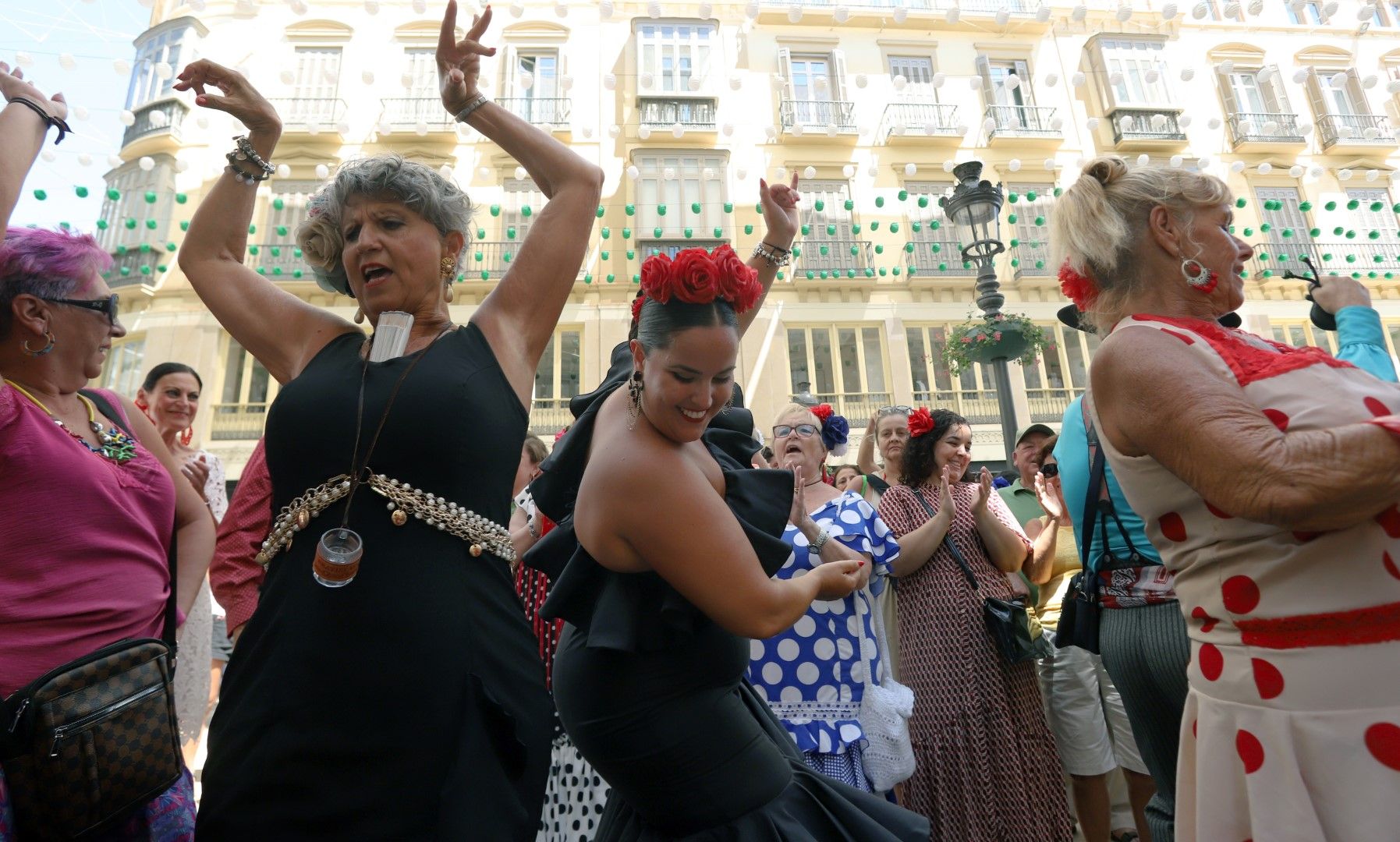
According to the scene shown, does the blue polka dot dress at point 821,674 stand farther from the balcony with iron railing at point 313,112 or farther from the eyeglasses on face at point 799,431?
the balcony with iron railing at point 313,112

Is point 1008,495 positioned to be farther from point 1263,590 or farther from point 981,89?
point 981,89

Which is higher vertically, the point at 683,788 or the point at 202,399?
the point at 202,399

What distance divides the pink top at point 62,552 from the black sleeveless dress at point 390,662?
24.0 inches

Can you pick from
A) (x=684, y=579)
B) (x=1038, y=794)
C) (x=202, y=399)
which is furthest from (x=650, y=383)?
(x=202, y=399)

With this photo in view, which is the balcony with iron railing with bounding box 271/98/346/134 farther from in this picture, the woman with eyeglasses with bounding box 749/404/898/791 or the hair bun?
the hair bun

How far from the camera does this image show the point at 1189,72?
12.4 meters

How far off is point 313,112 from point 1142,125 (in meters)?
20.0

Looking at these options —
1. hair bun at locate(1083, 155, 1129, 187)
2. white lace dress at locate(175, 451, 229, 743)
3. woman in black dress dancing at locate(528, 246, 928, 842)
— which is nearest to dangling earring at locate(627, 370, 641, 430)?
woman in black dress dancing at locate(528, 246, 928, 842)

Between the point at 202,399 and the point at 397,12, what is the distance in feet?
33.3

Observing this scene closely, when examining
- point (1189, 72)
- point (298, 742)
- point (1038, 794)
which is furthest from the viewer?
point (1189, 72)

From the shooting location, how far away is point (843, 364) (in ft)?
62.4

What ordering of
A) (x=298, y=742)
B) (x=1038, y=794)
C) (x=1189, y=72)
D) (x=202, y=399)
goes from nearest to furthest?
(x=298, y=742) < (x=1038, y=794) < (x=1189, y=72) < (x=202, y=399)

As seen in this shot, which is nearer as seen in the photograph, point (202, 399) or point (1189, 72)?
point (1189, 72)

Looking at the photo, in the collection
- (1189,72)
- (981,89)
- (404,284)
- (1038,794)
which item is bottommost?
(1038,794)
